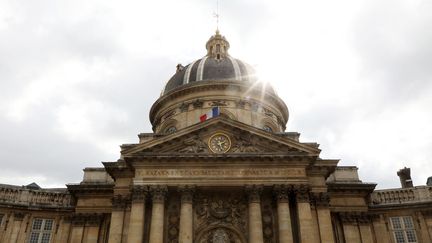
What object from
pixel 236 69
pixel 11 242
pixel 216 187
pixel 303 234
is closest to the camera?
pixel 303 234

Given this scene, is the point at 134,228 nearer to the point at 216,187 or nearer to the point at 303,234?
the point at 216,187

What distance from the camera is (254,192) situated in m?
26.1

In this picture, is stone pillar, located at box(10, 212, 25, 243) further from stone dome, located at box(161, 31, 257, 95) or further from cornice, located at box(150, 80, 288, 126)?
stone dome, located at box(161, 31, 257, 95)

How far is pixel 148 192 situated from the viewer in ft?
86.1

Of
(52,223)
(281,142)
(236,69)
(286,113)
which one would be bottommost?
(52,223)

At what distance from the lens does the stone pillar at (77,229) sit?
29411 millimetres

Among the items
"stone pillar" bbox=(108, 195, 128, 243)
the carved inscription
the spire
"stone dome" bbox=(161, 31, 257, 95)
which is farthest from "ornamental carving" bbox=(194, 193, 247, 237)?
the spire

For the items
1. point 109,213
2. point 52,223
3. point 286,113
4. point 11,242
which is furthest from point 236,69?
point 11,242

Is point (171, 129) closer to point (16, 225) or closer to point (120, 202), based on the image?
point (120, 202)

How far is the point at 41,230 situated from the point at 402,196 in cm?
2832

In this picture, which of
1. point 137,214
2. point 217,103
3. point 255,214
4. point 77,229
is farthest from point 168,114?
point 255,214

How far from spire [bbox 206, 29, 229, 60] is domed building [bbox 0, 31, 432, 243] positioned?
731 inches

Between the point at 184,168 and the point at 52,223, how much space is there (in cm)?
1274

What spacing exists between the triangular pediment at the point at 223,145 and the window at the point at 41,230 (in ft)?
34.1
